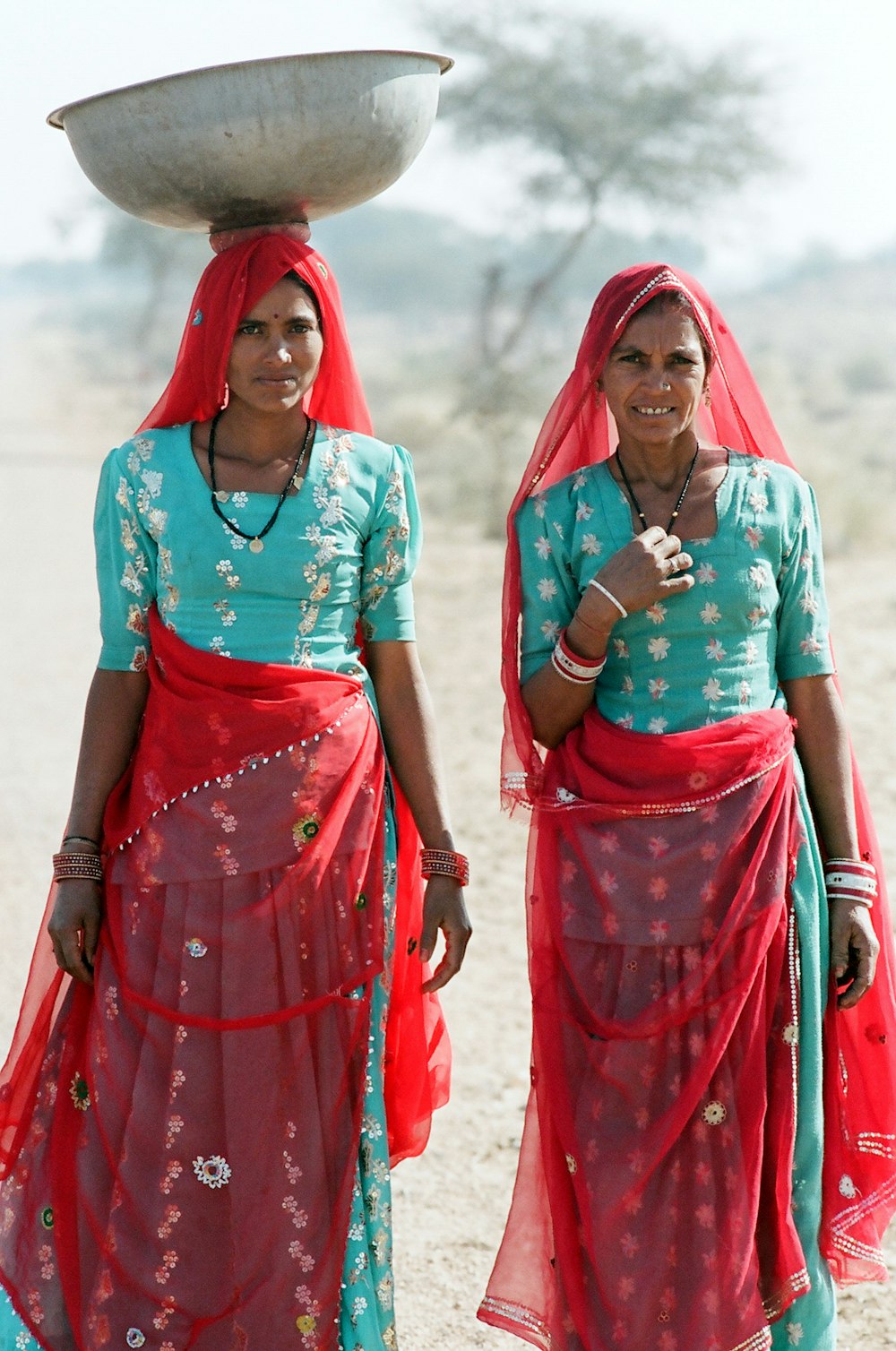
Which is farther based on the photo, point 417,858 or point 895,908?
point 895,908

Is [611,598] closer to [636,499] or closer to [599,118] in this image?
[636,499]

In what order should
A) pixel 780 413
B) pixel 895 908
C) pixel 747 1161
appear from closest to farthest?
pixel 747 1161 → pixel 895 908 → pixel 780 413

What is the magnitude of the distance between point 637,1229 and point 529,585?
46.0 inches

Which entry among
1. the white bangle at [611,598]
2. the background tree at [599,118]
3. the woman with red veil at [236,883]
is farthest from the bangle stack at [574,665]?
the background tree at [599,118]

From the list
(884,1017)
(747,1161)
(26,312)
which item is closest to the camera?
(747,1161)

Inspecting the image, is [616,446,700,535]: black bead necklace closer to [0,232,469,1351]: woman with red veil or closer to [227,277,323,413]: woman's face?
[0,232,469,1351]: woman with red veil

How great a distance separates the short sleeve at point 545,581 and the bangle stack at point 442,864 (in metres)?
0.37

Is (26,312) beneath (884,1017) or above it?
above

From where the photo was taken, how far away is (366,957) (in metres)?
3.07

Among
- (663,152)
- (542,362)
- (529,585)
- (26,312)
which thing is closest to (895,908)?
(529,585)

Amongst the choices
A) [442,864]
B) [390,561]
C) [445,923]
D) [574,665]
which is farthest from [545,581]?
[445,923]

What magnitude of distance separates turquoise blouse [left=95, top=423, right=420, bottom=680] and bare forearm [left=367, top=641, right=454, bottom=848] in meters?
0.05

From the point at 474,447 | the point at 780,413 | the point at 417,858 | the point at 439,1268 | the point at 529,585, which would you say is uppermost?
the point at 780,413

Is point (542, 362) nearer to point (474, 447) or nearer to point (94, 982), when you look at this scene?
point (474, 447)
